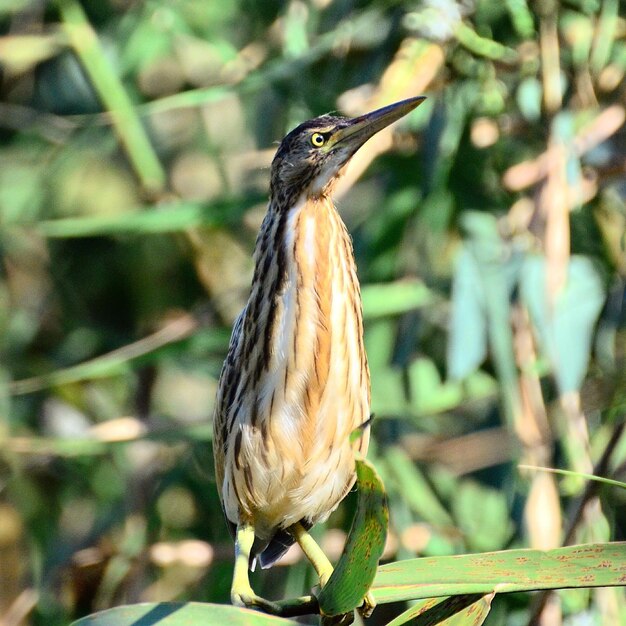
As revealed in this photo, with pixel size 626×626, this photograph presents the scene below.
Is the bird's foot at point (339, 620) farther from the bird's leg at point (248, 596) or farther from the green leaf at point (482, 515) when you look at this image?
the green leaf at point (482, 515)

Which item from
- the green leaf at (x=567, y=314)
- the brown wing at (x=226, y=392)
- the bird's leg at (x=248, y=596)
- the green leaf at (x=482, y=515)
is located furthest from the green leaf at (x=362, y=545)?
the green leaf at (x=482, y=515)

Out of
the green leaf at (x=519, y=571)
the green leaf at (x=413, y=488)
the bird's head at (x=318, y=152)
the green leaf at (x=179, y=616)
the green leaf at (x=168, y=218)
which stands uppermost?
the bird's head at (x=318, y=152)

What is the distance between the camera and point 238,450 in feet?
7.79

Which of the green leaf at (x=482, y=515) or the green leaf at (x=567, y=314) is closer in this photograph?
the green leaf at (x=567, y=314)

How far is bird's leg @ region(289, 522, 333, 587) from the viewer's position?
7.68ft

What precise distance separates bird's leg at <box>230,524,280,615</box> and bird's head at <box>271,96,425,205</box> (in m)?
0.67

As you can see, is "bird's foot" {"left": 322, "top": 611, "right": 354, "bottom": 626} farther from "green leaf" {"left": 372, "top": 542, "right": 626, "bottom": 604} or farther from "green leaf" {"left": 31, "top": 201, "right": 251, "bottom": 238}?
"green leaf" {"left": 31, "top": 201, "right": 251, "bottom": 238}

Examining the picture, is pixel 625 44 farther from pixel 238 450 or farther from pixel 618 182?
pixel 238 450

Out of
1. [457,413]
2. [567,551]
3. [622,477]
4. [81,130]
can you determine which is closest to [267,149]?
[81,130]

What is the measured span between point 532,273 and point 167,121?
1915mm

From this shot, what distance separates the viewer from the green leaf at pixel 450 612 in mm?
1677

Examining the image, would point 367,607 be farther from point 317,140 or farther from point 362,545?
point 317,140

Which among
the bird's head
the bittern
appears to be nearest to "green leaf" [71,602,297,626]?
the bittern

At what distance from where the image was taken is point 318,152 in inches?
92.6
